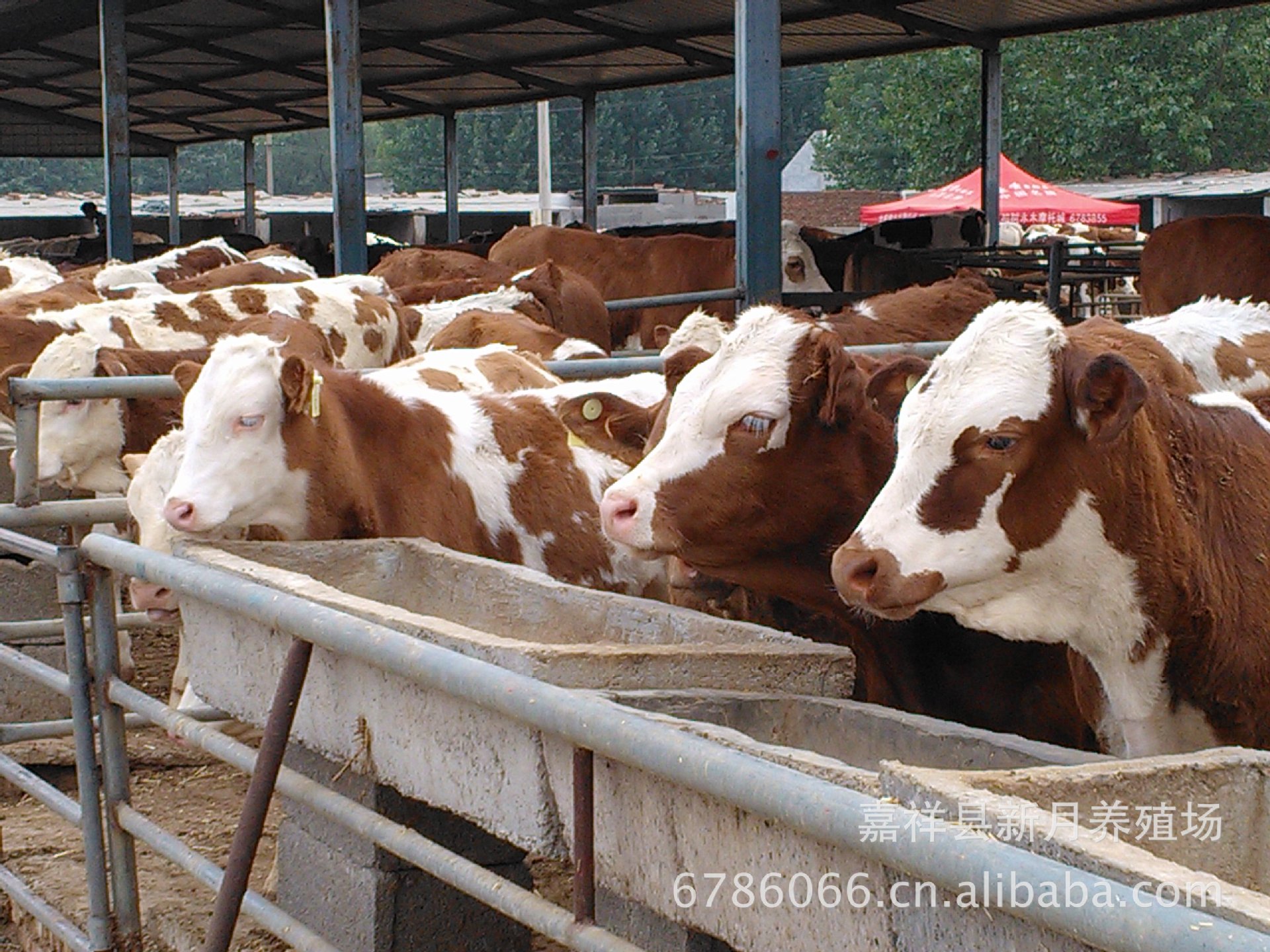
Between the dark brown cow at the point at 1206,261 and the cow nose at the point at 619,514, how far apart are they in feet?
25.7

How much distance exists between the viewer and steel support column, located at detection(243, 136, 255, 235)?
2575 centimetres

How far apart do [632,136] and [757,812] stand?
59695 millimetres

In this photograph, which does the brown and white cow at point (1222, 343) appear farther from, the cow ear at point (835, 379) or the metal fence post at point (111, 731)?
the metal fence post at point (111, 731)


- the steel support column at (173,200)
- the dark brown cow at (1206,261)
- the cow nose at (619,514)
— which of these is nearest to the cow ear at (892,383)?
the cow nose at (619,514)

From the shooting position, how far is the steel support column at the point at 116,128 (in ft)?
46.1

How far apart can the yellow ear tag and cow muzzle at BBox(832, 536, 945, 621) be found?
202 cm

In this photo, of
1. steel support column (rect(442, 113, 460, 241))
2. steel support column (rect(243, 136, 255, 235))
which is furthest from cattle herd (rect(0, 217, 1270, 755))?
steel support column (rect(243, 136, 255, 235))

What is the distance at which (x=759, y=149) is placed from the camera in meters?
8.27

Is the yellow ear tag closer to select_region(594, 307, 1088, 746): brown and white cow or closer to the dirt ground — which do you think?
select_region(594, 307, 1088, 746): brown and white cow

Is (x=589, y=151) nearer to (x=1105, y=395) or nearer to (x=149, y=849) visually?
(x=149, y=849)

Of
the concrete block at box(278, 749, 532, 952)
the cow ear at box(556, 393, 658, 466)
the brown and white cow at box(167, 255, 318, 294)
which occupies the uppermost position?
the brown and white cow at box(167, 255, 318, 294)

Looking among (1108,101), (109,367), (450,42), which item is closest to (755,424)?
(109,367)

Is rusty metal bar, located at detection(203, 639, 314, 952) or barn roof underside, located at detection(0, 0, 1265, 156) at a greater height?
barn roof underside, located at detection(0, 0, 1265, 156)

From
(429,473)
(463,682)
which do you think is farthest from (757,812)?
(429,473)
